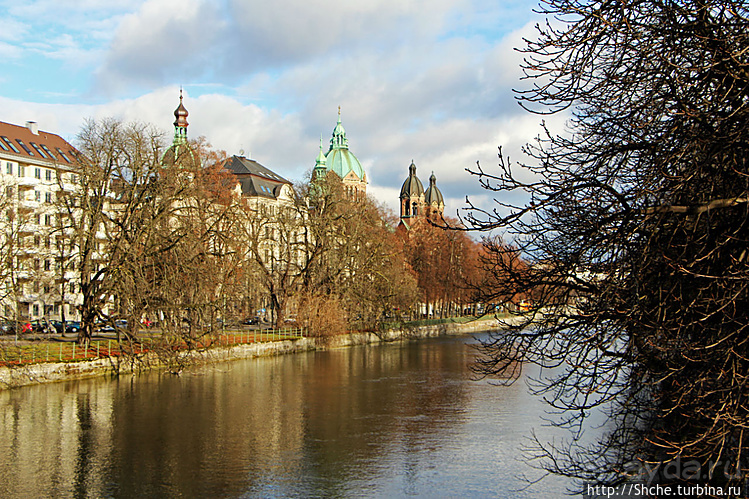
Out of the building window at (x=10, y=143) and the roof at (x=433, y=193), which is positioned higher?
the roof at (x=433, y=193)

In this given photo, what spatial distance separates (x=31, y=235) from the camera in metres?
30.0

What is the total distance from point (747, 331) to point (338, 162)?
376ft

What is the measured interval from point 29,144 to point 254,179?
21.3 m

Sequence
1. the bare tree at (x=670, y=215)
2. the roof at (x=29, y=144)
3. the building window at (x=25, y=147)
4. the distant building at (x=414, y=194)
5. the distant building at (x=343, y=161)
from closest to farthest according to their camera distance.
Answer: the bare tree at (x=670, y=215) → the roof at (x=29, y=144) → the building window at (x=25, y=147) → the distant building at (x=343, y=161) → the distant building at (x=414, y=194)

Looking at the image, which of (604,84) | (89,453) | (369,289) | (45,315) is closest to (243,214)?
(369,289)

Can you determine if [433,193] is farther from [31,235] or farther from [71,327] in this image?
[31,235]

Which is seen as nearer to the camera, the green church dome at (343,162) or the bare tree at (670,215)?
the bare tree at (670,215)

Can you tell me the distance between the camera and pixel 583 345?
8648 millimetres

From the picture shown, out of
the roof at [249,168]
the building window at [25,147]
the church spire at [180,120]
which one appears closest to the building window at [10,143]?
the building window at [25,147]

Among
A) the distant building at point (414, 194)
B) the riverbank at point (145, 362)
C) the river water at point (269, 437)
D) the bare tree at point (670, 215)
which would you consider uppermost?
the distant building at point (414, 194)

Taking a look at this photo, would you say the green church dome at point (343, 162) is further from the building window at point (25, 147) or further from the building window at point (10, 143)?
the building window at point (10, 143)

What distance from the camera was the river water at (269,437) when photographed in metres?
15.3

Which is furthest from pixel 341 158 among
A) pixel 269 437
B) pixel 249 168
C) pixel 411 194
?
pixel 269 437

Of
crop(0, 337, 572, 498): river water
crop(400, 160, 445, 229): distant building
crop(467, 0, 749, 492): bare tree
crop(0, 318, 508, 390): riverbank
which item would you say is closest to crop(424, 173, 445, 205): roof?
crop(400, 160, 445, 229): distant building
